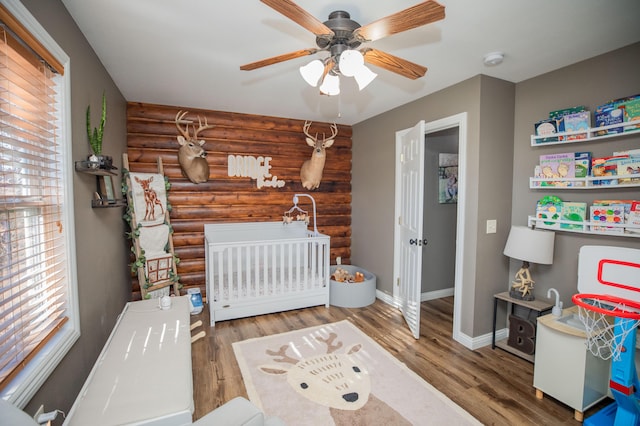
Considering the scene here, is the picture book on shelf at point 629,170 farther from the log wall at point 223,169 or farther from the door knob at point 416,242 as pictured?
the log wall at point 223,169

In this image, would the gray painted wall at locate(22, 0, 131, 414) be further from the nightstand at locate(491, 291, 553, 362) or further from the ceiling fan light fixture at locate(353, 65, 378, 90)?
the nightstand at locate(491, 291, 553, 362)

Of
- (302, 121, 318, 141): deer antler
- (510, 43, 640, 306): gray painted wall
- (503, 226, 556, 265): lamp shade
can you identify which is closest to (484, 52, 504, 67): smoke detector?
(510, 43, 640, 306): gray painted wall

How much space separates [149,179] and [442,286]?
4044 millimetres

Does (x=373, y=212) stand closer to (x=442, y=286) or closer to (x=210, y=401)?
(x=442, y=286)

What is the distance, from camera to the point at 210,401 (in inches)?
83.0

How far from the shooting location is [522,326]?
2697mm

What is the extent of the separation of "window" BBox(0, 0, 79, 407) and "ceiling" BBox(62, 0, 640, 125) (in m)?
0.64

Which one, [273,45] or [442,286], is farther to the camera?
[442,286]

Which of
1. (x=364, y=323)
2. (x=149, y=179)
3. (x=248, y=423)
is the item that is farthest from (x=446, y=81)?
(x=149, y=179)

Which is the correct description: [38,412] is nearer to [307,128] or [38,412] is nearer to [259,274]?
[259,274]

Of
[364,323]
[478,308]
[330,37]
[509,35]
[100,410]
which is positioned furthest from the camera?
[364,323]

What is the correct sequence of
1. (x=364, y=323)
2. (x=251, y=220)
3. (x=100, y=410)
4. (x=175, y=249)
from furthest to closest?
(x=251, y=220), (x=175, y=249), (x=364, y=323), (x=100, y=410)

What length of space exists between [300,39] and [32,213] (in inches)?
72.5

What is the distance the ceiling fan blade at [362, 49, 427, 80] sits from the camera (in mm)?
1684
